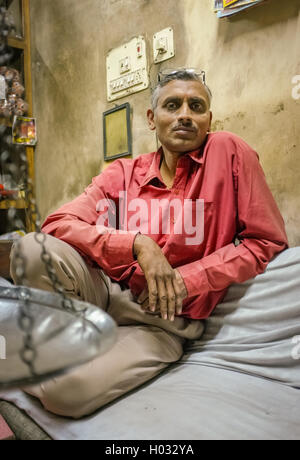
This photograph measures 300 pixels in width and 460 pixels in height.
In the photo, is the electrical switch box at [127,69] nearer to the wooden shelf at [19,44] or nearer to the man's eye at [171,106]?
the man's eye at [171,106]

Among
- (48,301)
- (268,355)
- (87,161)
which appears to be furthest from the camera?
(87,161)

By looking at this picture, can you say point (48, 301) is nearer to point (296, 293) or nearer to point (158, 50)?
point (296, 293)

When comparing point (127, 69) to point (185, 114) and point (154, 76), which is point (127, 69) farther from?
point (185, 114)

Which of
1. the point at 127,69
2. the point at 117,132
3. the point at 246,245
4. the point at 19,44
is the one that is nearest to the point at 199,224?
the point at 246,245

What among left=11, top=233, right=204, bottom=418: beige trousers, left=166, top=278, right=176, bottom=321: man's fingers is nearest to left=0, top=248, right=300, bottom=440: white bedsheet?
left=11, top=233, right=204, bottom=418: beige trousers

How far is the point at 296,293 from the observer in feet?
3.34

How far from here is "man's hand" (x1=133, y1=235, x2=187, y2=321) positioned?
3.30 ft

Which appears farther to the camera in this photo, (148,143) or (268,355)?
(148,143)

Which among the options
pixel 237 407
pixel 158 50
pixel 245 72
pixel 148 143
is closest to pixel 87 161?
pixel 148 143

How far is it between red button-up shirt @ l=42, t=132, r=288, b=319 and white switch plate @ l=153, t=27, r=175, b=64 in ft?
2.99

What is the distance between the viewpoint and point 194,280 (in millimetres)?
1071

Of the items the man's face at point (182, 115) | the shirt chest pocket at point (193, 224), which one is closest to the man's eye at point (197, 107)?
the man's face at point (182, 115)

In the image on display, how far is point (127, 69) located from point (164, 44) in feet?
1.07

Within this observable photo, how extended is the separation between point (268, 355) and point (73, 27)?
2761mm
